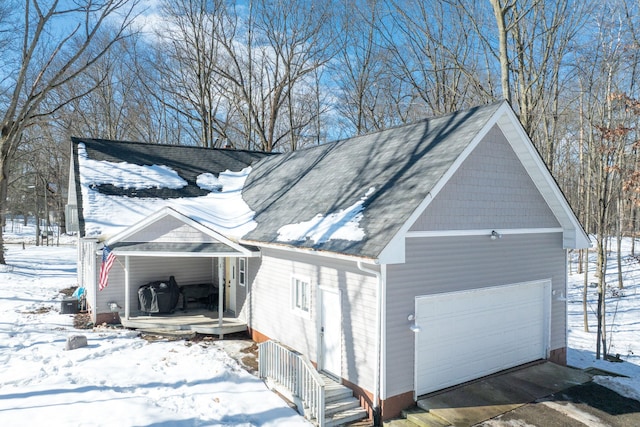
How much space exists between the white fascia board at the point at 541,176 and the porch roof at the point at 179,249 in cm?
659

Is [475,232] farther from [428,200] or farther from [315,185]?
[315,185]

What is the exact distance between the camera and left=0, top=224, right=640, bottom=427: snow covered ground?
22.6 feet

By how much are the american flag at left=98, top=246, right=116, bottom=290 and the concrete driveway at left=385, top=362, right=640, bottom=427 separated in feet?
27.6

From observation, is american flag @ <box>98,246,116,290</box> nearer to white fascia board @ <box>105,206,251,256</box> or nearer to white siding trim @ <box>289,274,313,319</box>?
white fascia board @ <box>105,206,251,256</box>

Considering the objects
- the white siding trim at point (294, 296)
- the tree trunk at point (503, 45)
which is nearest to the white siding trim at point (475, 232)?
the white siding trim at point (294, 296)

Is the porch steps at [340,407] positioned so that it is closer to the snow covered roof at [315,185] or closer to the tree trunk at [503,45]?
the snow covered roof at [315,185]

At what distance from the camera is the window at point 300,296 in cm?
938

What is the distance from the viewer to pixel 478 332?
8961 mm

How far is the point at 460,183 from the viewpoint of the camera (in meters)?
8.32

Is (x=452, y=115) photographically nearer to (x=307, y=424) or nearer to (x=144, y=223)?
(x=307, y=424)

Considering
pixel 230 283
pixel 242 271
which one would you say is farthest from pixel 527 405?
pixel 230 283

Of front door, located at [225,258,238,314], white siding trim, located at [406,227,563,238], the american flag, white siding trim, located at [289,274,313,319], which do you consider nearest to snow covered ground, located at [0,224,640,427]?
the american flag

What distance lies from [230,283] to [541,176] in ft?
29.5

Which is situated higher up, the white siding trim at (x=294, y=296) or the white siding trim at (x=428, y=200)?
the white siding trim at (x=428, y=200)
